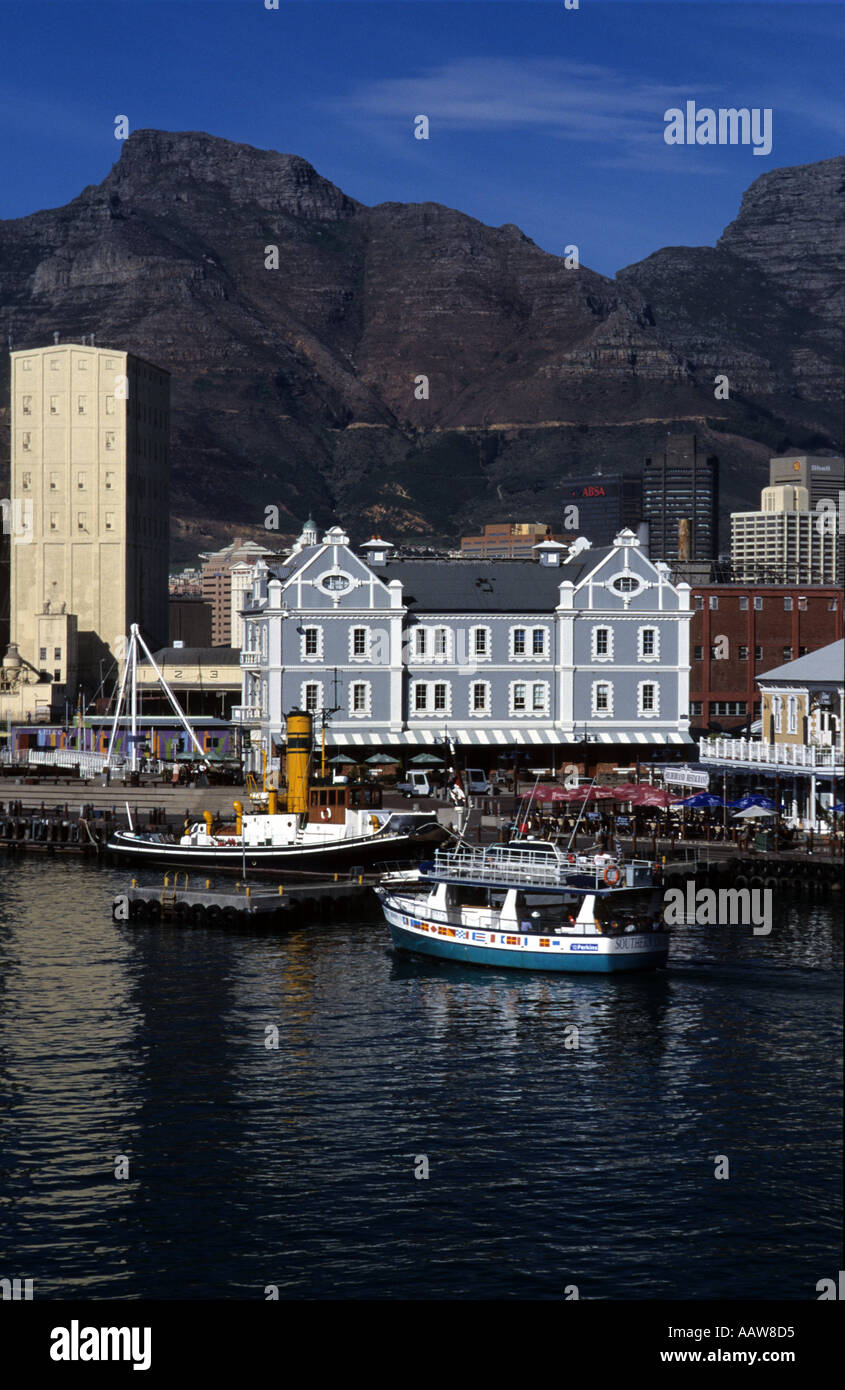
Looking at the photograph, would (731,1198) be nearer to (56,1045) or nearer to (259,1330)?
(259,1330)

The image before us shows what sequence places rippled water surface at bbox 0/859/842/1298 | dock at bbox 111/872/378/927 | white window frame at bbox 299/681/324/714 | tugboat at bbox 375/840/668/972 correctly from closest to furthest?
rippled water surface at bbox 0/859/842/1298, tugboat at bbox 375/840/668/972, dock at bbox 111/872/378/927, white window frame at bbox 299/681/324/714

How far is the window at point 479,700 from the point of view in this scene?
121 meters

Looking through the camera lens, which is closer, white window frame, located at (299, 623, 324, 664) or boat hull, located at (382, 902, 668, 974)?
boat hull, located at (382, 902, 668, 974)

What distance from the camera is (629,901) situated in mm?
68938

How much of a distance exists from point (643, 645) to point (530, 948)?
58654 mm

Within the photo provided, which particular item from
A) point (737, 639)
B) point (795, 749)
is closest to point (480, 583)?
point (737, 639)

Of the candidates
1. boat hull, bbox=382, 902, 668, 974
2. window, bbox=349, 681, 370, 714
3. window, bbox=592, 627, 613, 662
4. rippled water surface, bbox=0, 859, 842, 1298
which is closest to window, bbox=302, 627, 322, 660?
window, bbox=349, 681, 370, 714

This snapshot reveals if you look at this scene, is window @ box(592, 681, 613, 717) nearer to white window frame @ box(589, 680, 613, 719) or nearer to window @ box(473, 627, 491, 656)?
white window frame @ box(589, 680, 613, 719)

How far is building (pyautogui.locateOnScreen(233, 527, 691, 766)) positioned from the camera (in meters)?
120

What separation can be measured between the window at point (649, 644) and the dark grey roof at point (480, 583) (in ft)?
20.7

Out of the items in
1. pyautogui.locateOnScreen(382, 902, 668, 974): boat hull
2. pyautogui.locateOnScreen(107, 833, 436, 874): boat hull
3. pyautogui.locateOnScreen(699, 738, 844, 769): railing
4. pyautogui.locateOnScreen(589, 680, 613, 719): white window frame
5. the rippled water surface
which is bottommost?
the rippled water surface

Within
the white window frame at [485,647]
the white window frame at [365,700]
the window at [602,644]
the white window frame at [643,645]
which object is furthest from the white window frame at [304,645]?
the white window frame at [643,645]

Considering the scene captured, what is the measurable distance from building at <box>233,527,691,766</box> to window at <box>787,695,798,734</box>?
36.5 metres

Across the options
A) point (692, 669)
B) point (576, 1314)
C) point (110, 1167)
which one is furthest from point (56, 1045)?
point (692, 669)
